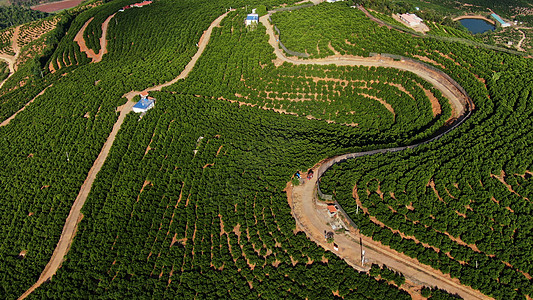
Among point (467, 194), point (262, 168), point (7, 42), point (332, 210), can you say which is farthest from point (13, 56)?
point (467, 194)

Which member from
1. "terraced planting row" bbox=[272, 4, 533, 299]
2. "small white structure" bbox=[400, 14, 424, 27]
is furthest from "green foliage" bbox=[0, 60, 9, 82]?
"small white structure" bbox=[400, 14, 424, 27]

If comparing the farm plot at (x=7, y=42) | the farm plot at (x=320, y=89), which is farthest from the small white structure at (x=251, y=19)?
the farm plot at (x=7, y=42)

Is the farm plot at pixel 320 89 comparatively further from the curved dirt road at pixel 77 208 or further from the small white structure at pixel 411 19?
the small white structure at pixel 411 19

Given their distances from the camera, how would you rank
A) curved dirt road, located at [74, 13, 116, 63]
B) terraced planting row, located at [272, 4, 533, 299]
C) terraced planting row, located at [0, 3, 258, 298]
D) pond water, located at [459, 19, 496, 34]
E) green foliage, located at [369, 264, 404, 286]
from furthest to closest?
1. pond water, located at [459, 19, 496, 34]
2. curved dirt road, located at [74, 13, 116, 63]
3. terraced planting row, located at [0, 3, 258, 298]
4. terraced planting row, located at [272, 4, 533, 299]
5. green foliage, located at [369, 264, 404, 286]

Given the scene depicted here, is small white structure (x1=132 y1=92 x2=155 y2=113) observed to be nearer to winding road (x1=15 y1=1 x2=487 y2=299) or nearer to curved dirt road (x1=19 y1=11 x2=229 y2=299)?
curved dirt road (x1=19 y1=11 x2=229 y2=299)

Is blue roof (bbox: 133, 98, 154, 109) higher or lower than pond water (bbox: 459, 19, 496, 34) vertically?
higher

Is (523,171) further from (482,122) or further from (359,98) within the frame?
(359,98)

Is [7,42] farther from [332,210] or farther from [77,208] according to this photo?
[332,210]

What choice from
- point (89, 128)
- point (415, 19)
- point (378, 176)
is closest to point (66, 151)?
point (89, 128)
